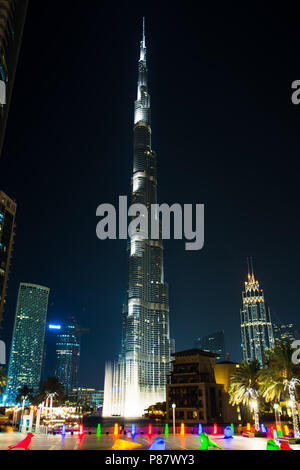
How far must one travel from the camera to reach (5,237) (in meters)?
105

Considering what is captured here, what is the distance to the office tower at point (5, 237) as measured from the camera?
99.0 metres

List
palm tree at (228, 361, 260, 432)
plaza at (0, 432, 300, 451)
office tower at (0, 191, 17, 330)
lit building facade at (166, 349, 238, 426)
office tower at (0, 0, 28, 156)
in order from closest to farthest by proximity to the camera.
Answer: plaza at (0, 432, 300, 451), office tower at (0, 0, 28, 156), palm tree at (228, 361, 260, 432), office tower at (0, 191, 17, 330), lit building facade at (166, 349, 238, 426)

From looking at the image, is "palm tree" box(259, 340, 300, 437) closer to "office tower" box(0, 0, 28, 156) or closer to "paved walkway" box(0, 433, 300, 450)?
"paved walkway" box(0, 433, 300, 450)

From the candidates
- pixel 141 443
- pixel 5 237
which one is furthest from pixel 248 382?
pixel 5 237

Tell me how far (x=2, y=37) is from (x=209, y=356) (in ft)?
439

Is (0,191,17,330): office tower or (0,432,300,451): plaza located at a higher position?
(0,191,17,330): office tower

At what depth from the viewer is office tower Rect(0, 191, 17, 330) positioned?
99.0 m

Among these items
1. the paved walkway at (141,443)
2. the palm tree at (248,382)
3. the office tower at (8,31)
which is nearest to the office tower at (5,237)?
the office tower at (8,31)

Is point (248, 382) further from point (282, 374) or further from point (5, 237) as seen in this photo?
point (5, 237)

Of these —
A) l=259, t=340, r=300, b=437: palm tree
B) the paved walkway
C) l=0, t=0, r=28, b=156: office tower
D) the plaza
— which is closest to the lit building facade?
l=259, t=340, r=300, b=437: palm tree

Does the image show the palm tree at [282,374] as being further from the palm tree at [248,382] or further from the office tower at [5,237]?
the office tower at [5,237]

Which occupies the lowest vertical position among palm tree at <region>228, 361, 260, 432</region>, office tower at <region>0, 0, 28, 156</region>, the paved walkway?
the paved walkway
